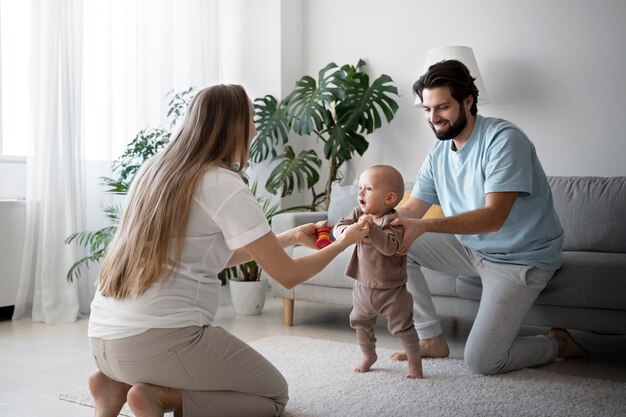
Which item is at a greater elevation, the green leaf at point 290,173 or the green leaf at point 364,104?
the green leaf at point 364,104

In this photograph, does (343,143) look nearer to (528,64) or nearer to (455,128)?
(528,64)

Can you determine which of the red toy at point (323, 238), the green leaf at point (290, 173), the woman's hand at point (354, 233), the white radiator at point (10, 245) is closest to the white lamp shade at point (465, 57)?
the green leaf at point (290, 173)

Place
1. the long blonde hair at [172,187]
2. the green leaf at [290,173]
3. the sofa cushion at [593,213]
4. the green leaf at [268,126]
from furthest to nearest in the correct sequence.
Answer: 1. the green leaf at [268,126]
2. the green leaf at [290,173]
3. the sofa cushion at [593,213]
4. the long blonde hair at [172,187]

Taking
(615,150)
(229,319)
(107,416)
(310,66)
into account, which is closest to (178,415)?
(107,416)

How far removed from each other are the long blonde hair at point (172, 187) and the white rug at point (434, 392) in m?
0.59

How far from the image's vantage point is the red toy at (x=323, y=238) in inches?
90.5

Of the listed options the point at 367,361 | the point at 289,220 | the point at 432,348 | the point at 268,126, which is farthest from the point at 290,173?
the point at 367,361

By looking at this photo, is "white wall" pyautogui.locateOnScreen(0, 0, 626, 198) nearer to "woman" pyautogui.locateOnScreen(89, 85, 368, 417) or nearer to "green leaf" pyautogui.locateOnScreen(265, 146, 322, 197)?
"green leaf" pyautogui.locateOnScreen(265, 146, 322, 197)

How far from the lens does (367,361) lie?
2650mm

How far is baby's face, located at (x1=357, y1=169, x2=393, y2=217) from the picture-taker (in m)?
2.40

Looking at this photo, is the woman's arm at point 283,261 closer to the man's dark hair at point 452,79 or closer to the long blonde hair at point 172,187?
the long blonde hair at point 172,187

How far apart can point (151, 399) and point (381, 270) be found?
95 centimetres

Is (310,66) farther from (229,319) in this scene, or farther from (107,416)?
(107,416)

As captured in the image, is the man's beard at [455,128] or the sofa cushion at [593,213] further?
the sofa cushion at [593,213]
